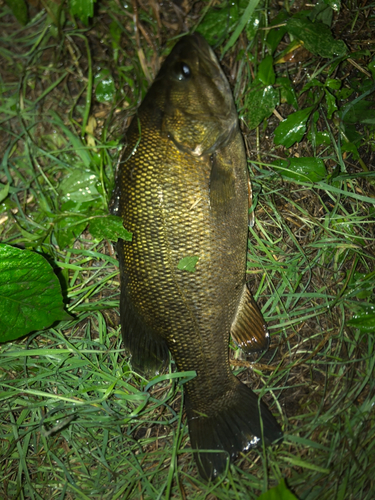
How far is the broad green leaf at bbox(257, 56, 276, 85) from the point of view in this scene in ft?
6.57

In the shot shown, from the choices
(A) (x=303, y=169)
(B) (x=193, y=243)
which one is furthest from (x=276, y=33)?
(B) (x=193, y=243)

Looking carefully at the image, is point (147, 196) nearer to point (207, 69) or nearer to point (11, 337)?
point (207, 69)

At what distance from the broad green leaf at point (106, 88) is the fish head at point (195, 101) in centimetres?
55

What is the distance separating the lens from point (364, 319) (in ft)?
6.66

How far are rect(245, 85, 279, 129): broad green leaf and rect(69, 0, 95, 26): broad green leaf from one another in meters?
1.07

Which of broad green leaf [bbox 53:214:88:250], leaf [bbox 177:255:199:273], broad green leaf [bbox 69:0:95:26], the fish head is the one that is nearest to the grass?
broad green leaf [bbox 53:214:88:250]

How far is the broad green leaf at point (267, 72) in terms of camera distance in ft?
6.57

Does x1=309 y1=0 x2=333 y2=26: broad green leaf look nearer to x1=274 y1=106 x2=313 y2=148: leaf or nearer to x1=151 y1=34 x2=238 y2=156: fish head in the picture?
x1=274 y1=106 x2=313 y2=148: leaf

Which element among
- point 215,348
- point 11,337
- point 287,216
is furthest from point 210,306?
point 11,337

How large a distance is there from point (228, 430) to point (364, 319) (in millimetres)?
1044

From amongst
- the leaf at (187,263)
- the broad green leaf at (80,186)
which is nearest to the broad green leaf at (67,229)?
the broad green leaf at (80,186)

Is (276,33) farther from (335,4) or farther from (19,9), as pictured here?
(19,9)

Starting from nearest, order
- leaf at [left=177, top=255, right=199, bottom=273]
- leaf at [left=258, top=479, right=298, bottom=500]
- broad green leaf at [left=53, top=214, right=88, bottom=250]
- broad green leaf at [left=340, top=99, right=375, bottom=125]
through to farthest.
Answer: leaf at [left=177, top=255, right=199, bottom=273]
leaf at [left=258, top=479, right=298, bottom=500]
broad green leaf at [left=340, top=99, right=375, bottom=125]
broad green leaf at [left=53, top=214, right=88, bottom=250]

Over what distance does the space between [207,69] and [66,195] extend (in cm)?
117
